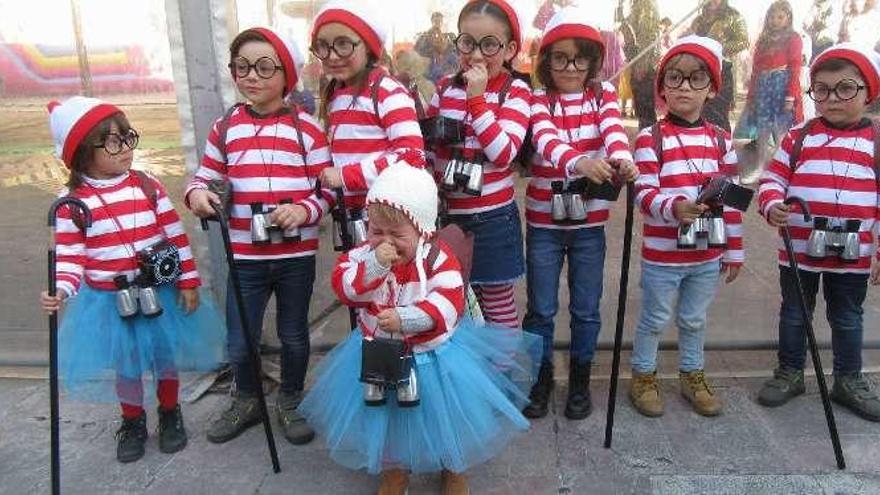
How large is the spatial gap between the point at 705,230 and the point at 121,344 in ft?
8.10

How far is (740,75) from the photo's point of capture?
548 cm

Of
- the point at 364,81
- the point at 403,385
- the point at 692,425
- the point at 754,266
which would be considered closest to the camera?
the point at 403,385

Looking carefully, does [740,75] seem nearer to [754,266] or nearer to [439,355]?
[754,266]

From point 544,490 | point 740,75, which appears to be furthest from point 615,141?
point 740,75

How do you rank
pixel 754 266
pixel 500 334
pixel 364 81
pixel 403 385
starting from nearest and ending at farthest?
pixel 403 385 → pixel 500 334 → pixel 364 81 → pixel 754 266

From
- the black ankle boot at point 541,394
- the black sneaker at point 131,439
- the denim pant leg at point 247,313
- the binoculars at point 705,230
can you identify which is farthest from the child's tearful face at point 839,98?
the black sneaker at point 131,439

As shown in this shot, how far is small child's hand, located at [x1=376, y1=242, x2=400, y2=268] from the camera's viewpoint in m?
2.29

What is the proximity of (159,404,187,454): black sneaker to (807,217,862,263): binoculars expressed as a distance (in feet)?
9.43

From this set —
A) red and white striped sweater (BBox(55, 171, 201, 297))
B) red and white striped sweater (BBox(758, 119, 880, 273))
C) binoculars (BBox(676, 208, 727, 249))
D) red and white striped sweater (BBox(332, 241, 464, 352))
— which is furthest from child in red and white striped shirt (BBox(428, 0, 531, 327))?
red and white striped sweater (BBox(55, 171, 201, 297))

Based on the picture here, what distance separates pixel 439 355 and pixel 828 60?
2.06 m

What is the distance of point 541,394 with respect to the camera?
330 centimetres

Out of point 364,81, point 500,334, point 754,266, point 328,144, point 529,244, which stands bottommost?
point 754,266

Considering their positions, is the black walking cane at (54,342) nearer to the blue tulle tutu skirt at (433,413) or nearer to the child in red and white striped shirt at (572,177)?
the blue tulle tutu skirt at (433,413)

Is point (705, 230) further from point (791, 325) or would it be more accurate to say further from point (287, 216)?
point (287, 216)
